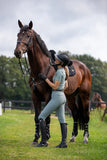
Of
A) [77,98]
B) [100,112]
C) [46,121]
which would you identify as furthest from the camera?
[100,112]

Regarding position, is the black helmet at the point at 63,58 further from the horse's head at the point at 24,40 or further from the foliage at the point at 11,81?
the foliage at the point at 11,81

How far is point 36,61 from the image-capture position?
246 inches

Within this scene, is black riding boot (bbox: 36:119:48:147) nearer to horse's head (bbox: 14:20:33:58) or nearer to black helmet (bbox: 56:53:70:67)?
black helmet (bbox: 56:53:70:67)

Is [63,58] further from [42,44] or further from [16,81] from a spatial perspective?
[16,81]

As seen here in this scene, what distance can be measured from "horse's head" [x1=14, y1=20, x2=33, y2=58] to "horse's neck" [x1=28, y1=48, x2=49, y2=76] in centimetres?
23

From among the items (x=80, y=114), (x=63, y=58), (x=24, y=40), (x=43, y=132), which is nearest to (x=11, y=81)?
(x=80, y=114)

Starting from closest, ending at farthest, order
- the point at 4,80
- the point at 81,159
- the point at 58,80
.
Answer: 1. the point at 81,159
2. the point at 58,80
3. the point at 4,80

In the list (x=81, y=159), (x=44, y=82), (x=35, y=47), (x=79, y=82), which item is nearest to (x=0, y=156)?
(x=81, y=159)

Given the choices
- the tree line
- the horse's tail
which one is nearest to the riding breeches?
the horse's tail

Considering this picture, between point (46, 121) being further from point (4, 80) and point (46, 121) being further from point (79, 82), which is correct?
point (4, 80)

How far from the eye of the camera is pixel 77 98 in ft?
26.7

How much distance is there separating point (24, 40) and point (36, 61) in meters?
0.62

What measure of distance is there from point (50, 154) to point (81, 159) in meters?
0.66

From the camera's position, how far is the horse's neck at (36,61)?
20.5 ft
